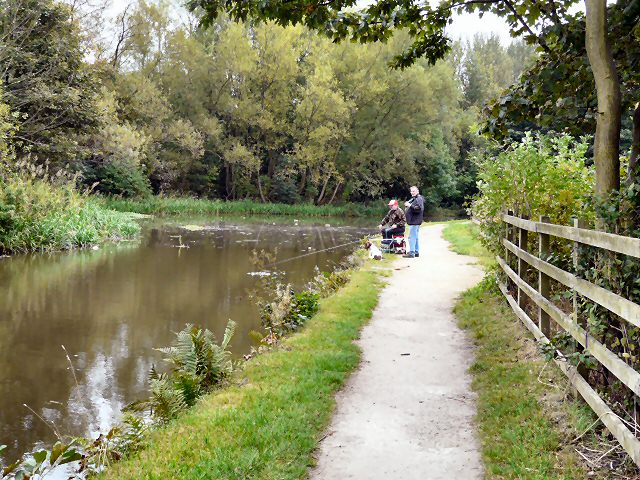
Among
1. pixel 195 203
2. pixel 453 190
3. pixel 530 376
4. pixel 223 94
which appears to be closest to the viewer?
pixel 530 376

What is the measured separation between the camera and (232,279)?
14539 millimetres

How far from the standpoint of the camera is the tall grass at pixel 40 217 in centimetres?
1711

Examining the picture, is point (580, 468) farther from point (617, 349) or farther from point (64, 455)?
point (64, 455)

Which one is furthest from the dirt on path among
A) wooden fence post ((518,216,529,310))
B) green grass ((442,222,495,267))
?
green grass ((442,222,495,267))

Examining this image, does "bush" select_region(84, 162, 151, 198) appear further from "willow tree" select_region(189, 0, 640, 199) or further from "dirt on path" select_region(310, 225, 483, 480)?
"willow tree" select_region(189, 0, 640, 199)

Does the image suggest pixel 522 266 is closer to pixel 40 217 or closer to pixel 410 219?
pixel 410 219

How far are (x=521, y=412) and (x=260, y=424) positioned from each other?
7.39 feet

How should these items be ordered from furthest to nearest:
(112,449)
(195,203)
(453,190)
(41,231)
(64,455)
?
(453,190) → (195,203) → (41,231) → (112,449) → (64,455)

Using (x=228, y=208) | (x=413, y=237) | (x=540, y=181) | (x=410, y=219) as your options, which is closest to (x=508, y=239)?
(x=540, y=181)

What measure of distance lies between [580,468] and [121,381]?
554cm

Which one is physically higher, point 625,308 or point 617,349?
point 625,308

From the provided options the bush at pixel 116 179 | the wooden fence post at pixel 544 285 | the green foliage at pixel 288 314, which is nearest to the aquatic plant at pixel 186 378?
the green foliage at pixel 288 314

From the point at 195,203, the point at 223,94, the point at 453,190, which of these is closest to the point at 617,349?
the point at 195,203

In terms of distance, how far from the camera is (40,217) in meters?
18.2
